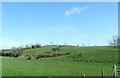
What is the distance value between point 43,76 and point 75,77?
415 cm

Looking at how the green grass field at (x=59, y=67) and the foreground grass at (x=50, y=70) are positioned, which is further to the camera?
the green grass field at (x=59, y=67)

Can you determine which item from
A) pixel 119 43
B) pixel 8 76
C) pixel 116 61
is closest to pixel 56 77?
pixel 8 76

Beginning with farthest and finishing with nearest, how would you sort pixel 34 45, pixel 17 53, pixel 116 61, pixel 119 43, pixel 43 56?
pixel 34 45, pixel 119 43, pixel 17 53, pixel 43 56, pixel 116 61

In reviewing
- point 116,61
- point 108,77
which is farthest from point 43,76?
point 116,61

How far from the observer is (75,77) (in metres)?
39.3

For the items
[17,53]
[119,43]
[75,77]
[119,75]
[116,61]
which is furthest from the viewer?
[119,43]

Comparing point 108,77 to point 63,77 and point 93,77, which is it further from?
point 63,77

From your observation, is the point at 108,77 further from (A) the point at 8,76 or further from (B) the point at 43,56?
(B) the point at 43,56

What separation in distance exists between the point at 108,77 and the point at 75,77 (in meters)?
4.02

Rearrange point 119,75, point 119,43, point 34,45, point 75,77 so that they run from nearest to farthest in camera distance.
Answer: point 119,75, point 75,77, point 119,43, point 34,45

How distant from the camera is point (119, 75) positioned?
3606 cm

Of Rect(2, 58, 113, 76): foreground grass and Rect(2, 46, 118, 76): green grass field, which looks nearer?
Rect(2, 58, 113, 76): foreground grass

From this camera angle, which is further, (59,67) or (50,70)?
(59,67)

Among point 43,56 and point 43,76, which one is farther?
point 43,56
